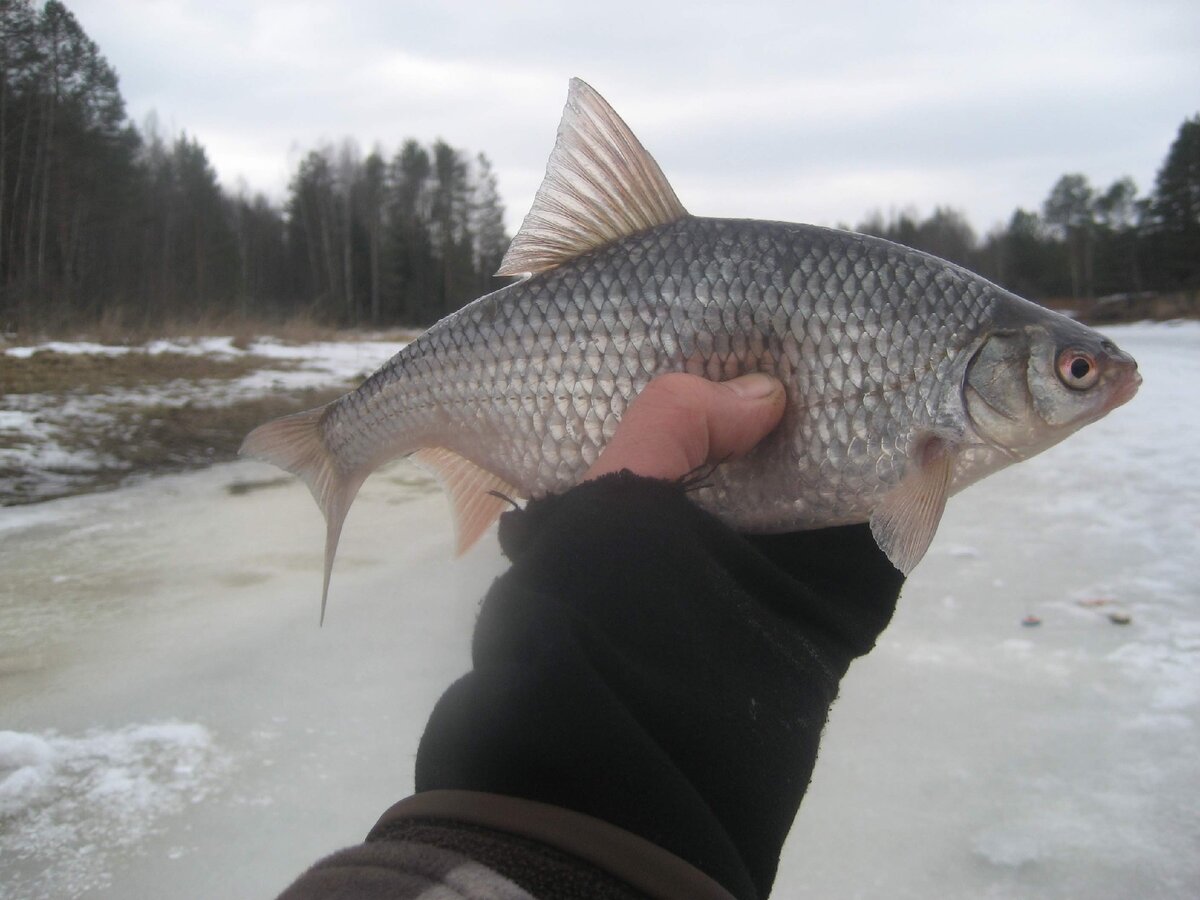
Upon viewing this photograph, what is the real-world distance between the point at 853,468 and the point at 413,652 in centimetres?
229

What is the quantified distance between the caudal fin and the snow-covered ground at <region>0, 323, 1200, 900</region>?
0.92 metres

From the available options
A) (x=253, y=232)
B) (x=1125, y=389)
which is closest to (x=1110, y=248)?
(x=253, y=232)

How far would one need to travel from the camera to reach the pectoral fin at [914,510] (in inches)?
62.1

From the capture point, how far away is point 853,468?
1.63 meters

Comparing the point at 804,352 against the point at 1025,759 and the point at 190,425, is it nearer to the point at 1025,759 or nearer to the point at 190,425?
the point at 1025,759

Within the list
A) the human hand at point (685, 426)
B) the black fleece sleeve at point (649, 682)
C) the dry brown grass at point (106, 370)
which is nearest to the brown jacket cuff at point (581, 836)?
the black fleece sleeve at point (649, 682)

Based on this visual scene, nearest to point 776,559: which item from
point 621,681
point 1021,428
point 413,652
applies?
point 1021,428

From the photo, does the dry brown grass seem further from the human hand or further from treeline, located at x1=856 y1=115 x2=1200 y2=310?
treeline, located at x1=856 y1=115 x2=1200 y2=310

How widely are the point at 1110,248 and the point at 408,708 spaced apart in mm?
50040

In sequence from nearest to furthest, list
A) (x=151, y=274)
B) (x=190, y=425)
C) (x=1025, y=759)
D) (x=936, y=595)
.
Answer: (x=1025, y=759) < (x=936, y=595) < (x=190, y=425) < (x=151, y=274)

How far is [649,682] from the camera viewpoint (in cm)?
111

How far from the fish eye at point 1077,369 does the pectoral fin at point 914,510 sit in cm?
26

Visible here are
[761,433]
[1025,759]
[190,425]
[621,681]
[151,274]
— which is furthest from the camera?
[151,274]

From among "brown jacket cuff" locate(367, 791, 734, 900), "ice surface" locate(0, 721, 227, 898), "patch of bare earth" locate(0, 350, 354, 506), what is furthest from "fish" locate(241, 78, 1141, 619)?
"patch of bare earth" locate(0, 350, 354, 506)
